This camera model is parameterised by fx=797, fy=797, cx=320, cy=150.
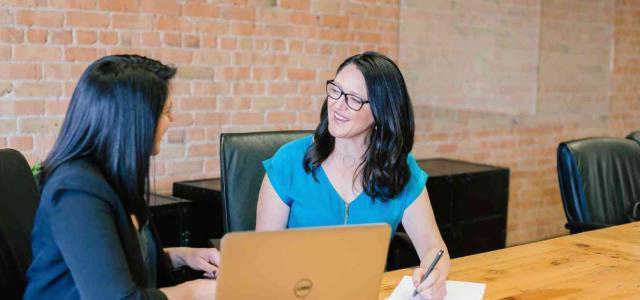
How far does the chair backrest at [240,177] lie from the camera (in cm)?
242

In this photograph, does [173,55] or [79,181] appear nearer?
[79,181]

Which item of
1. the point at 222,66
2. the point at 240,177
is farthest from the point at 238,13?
the point at 240,177

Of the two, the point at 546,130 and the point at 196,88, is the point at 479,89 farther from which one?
the point at 196,88

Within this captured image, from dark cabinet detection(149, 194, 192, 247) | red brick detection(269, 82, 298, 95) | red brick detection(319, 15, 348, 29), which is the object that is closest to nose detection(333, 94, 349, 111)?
dark cabinet detection(149, 194, 192, 247)

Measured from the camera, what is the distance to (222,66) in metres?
3.64

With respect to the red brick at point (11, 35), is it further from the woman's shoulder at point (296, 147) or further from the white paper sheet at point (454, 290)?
the white paper sheet at point (454, 290)

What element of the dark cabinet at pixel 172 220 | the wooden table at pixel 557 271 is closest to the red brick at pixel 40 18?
the dark cabinet at pixel 172 220

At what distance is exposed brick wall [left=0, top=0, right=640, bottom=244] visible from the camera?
3068 millimetres

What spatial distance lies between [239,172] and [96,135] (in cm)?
96

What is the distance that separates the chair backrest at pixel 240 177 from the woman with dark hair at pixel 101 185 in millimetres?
833

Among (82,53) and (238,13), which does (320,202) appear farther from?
(238,13)

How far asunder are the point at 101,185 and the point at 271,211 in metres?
0.89

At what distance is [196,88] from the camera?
3555 millimetres

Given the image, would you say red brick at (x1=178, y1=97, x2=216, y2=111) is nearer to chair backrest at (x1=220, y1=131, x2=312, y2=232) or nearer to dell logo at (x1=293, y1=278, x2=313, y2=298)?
chair backrest at (x1=220, y1=131, x2=312, y2=232)
